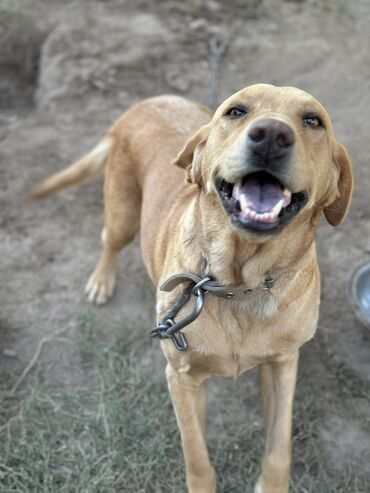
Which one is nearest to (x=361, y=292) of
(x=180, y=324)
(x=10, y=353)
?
(x=180, y=324)

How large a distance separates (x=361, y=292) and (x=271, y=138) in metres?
2.05

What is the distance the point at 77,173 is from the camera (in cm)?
434

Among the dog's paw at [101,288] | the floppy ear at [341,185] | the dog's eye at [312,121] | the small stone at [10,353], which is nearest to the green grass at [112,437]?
the small stone at [10,353]

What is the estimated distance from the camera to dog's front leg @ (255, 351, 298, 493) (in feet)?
9.81

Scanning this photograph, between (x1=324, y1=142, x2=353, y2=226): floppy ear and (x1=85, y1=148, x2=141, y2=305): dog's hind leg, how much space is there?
1.55 metres

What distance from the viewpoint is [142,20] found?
286 inches

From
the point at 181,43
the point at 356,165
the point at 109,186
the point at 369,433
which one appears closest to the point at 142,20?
the point at 181,43

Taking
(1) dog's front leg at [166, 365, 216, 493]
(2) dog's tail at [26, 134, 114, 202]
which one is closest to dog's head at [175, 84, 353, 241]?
(1) dog's front leg at [166, 365, 216, 493]

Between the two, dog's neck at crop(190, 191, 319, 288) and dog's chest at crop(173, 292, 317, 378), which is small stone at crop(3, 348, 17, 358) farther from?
dog's neck at crop(190, 191, 319, 288)

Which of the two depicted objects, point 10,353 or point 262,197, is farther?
point 10,353

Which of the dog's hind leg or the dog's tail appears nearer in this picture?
the dog's hind leg

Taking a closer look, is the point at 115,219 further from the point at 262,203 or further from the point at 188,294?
the point at 262,203

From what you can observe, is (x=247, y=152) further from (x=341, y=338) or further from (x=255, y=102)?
(x=341, y=338)

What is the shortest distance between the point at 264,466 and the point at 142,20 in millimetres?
5622
